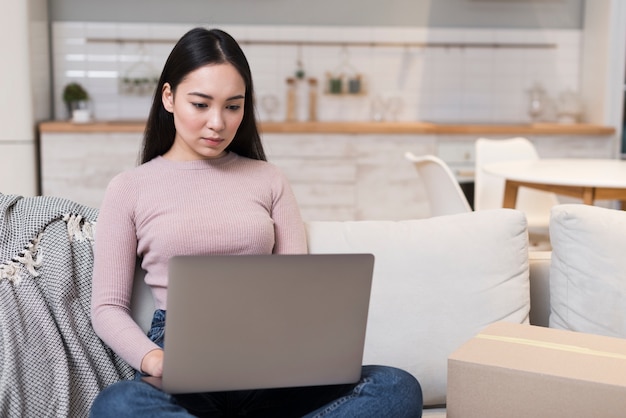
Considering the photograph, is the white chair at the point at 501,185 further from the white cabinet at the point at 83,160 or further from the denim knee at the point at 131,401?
the denim knee at the point at 131,401

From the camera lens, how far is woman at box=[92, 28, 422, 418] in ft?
5.53

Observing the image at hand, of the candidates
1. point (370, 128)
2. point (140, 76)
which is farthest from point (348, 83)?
point (140, 76)

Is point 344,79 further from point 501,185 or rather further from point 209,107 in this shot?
point 209,107

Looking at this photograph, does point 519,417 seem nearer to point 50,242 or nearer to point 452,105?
point 50,242

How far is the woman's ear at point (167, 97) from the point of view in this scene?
1.96 metres

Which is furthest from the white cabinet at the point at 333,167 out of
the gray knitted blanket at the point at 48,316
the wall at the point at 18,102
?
the gray knitted blanket at the point at 48,316

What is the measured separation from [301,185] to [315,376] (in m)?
3.41

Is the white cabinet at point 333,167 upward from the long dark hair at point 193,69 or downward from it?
downward

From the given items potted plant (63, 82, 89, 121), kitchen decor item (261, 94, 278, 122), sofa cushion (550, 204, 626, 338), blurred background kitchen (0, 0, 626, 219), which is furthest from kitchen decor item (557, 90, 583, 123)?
sofa cushion (550, 204, 626, 338)

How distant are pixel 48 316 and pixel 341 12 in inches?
158

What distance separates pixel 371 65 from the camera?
5.54 m

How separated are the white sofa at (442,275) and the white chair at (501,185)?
6.64 ft

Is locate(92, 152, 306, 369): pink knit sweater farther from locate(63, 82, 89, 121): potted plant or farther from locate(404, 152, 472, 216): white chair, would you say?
locate(63, 82, 89, 121): potted plant

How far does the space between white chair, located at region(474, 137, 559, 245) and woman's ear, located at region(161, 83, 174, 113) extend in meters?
2.37
